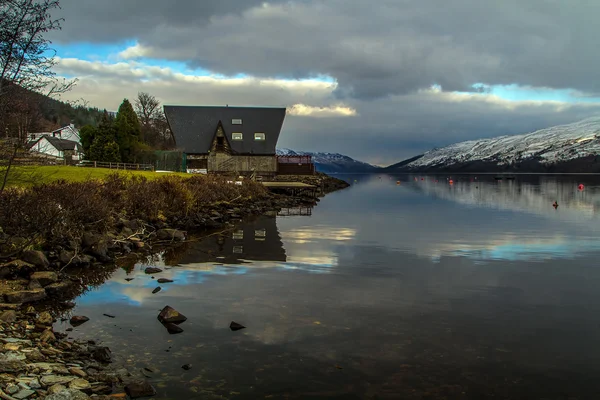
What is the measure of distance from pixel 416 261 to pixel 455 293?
204 inches

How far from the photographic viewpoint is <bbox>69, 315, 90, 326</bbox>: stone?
35.9 feet

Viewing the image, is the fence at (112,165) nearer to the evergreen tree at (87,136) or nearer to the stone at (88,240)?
the evergreen tree at (87,136)

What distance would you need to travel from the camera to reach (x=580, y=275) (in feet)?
55.8

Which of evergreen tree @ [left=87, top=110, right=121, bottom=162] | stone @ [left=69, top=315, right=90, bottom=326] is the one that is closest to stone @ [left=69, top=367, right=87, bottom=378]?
stone @ [left=69, top=315, right=90, bottom=326]

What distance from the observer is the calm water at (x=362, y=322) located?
8.44 m

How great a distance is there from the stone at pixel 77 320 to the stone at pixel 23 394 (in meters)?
4.49

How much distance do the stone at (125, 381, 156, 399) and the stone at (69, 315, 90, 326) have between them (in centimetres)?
394

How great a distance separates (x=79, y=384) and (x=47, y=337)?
8.22 feet

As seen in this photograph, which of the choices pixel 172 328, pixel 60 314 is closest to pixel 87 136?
pixel 60 314

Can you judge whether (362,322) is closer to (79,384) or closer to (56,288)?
(79,384)

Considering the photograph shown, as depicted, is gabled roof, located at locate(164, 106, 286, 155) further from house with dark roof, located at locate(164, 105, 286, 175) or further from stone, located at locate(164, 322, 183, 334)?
stone, located at locate(164, 322, 183, 334)

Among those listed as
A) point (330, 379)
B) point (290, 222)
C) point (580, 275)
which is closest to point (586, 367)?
point (330, 379)

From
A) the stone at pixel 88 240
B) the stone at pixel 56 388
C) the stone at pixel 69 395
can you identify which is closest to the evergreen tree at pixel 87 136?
the stone at pixel 88 240

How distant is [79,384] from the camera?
7.29 meters
